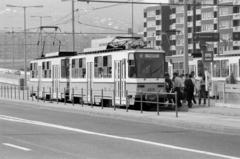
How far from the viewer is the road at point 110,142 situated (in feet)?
44.5

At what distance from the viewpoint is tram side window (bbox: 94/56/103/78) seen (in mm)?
34906

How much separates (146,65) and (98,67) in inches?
178

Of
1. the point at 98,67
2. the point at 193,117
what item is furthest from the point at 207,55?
the point at 193,117

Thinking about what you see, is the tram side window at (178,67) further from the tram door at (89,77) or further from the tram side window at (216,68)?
the tram door at (89,77)

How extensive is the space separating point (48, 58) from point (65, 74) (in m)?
4.17

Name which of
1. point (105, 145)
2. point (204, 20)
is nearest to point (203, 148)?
point (105, 145)

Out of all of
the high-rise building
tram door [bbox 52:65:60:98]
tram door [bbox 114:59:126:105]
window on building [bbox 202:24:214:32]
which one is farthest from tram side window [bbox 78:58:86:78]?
the high-rise building

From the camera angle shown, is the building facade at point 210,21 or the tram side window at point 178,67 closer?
the tram side window at point 178,67

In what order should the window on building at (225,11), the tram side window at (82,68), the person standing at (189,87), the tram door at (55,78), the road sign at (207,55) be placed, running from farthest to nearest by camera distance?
1. the window on building at (225,11)
2. the tram door at (55,78)
3. the tram side window at (82,68)
4. the road sign at (207,55)
5. the person standing at (189,87)

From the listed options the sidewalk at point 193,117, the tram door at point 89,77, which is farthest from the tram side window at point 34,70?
the sidewalk at point 193,117

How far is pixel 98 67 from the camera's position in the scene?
116ft

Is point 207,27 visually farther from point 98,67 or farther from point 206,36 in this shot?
point 98,67

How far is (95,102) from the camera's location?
35.1 m

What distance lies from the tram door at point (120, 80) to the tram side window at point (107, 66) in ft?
2.23
